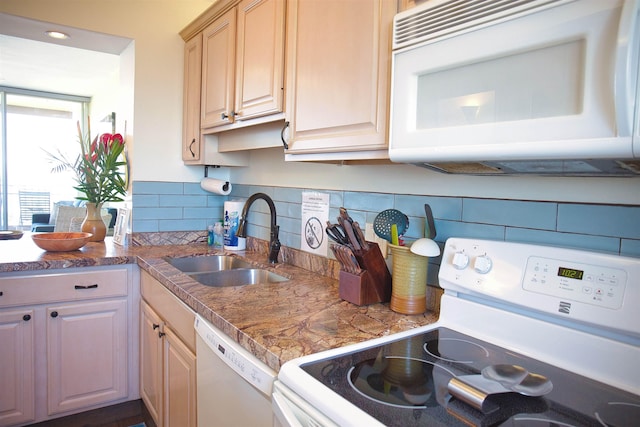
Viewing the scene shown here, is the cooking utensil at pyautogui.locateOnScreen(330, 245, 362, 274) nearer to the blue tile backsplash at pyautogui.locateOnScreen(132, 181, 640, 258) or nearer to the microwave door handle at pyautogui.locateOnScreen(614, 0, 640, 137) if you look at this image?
the blue tile backsplash at pyautogui.locateOnScreen(132, 181, 640, 258)

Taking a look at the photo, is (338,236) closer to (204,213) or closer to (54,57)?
(204,213)

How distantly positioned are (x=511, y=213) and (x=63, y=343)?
2.12 meters

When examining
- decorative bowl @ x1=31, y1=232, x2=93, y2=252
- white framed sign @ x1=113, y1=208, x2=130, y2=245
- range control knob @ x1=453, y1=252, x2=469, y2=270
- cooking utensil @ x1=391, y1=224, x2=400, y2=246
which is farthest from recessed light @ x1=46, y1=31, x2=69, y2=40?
range control knob @ x1=453, y1=252, x2=469, y2=270

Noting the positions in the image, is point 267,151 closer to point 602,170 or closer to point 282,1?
point 282,1

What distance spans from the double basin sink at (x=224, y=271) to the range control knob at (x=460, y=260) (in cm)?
89

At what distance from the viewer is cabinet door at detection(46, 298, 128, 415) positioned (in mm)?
2076

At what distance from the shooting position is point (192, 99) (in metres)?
2.55

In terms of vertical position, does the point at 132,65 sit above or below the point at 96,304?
above

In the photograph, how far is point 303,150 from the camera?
4.99 ft

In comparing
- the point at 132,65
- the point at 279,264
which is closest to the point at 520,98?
the point at 279,264

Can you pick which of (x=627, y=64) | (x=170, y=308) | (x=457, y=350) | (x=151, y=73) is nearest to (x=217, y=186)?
(x=151, y=73)

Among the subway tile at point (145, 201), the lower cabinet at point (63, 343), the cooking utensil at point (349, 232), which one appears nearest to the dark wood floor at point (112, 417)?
the lower cabinet at point (63, 343)

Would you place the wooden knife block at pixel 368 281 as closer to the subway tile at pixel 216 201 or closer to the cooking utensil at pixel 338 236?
the cooking utensil at pixel 338 236

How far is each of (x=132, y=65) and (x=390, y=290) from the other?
2123 mm
